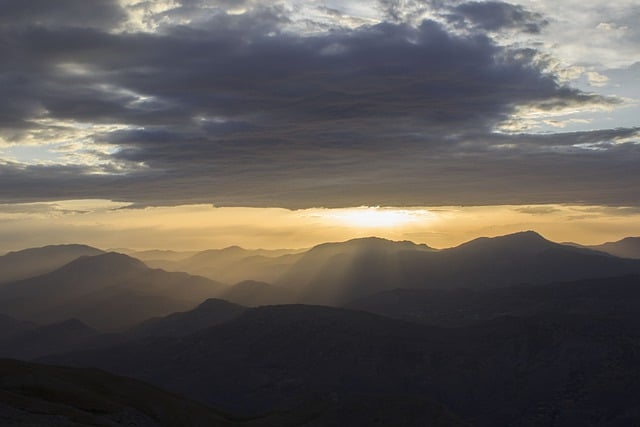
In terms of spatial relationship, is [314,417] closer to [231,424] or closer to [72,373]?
[231,424]

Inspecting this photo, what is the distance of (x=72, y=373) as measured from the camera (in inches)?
4948

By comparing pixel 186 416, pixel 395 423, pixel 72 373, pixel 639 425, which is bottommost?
pixel 639 425

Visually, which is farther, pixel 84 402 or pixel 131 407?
pixel 131 407

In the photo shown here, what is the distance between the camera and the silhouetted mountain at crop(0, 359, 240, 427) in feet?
262

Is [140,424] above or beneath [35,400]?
beneath

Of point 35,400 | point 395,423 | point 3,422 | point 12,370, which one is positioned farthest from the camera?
point 395,423

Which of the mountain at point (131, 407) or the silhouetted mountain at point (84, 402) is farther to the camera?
the mountain at point (131, 407)

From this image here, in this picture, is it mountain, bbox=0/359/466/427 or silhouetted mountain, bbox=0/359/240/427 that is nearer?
silhouetted mountain, bbox=0/359/240/427

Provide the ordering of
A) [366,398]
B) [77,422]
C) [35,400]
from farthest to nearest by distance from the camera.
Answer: [366,398]
[35,400]
[77,422]

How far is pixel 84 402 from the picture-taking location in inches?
3996

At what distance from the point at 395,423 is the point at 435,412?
10637 mm

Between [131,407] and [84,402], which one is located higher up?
[84,402]

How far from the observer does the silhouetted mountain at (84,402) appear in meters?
79.8

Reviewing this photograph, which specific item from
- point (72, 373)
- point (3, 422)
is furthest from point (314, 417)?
point (3, 422)
